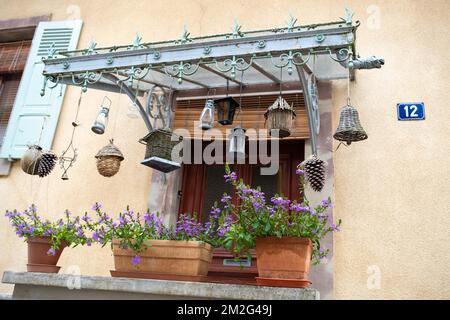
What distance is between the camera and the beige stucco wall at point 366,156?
3.41 m

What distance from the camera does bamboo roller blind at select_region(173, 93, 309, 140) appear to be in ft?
12.6

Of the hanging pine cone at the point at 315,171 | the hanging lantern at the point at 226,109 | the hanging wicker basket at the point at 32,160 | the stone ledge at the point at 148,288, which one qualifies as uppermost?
the hanging lantern at the point at 226,109

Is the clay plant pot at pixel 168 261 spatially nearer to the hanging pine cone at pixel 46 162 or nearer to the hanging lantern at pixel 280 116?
the hanging lantern at pixel 280 116

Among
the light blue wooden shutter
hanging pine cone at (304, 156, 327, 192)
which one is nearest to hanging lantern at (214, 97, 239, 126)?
hanging pine cone at (304, 156, 327, 192)

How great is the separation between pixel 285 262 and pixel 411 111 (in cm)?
182

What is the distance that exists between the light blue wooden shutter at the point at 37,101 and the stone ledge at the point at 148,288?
166 centimetres

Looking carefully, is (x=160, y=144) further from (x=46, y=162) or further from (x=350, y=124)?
(x=350, y=124)

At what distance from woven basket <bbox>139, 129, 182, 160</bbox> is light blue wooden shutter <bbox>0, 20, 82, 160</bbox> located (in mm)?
1471

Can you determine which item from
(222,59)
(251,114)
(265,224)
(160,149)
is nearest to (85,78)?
(160,149)

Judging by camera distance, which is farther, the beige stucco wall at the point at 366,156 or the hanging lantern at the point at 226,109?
the hanging lantern at the point at 226,109

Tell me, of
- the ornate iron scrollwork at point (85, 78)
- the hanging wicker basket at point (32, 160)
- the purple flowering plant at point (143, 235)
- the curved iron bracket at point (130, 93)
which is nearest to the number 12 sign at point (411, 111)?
the purple flowering plant at point (143, 235)

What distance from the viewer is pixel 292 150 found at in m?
4.05

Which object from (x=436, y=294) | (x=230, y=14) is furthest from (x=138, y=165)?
(x=436, y=294)

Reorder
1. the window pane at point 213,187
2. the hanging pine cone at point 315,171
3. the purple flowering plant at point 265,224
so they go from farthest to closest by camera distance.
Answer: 1. the window pane at point 213,187
2. the hanging pine cone at point 315,171
3. the purple flowering plant at point 265,224
